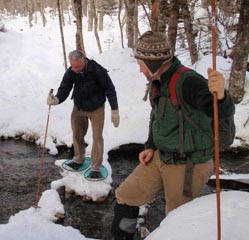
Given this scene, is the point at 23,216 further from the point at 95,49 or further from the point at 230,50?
the point at 95,49

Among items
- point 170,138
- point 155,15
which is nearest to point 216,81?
point 170,138

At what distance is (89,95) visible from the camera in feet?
21.0

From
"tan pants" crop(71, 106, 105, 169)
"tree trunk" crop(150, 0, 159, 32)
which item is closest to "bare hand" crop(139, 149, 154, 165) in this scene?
"tan pants" crop(71, 106, 105, 169)

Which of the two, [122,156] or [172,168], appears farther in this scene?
[122,156]

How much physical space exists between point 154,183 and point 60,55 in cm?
1824

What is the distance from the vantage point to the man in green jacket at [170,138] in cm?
308

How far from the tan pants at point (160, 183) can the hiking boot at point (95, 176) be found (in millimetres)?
3173

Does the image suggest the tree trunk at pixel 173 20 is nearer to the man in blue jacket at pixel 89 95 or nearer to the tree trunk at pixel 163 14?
the tree trunk at pixel 163 14

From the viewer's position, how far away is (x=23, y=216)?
17.7 ft

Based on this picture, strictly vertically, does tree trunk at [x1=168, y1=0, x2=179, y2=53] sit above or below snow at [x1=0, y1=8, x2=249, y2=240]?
above

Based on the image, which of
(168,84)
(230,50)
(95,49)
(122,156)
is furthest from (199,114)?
(95,49)

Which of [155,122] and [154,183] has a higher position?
[155,122]

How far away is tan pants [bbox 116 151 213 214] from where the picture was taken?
10.8ft

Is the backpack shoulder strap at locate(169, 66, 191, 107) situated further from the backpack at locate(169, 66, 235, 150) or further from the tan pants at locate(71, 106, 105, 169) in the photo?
the tan pants at locate(71, 106, 105, 169)
